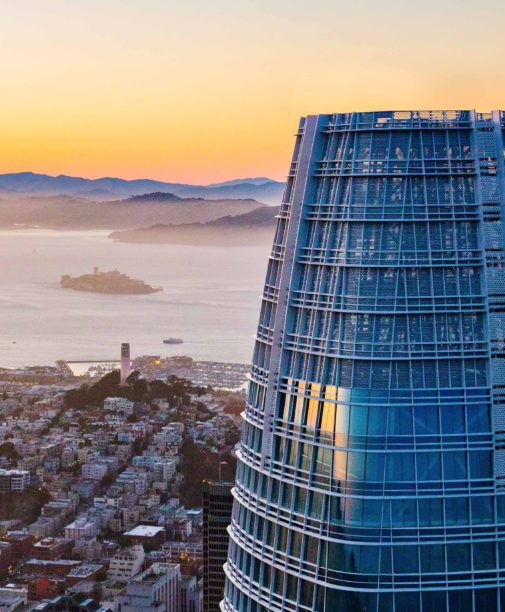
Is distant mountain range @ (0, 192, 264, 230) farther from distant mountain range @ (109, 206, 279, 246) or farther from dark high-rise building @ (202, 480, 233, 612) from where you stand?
dark high-rise building @ (202, 480, 233, 612)

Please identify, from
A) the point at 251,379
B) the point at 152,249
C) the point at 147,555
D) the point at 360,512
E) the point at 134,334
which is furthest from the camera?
the point at 152,249

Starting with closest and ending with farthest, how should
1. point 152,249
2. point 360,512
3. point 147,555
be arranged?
point 360,512
point 147,555
point 152,249

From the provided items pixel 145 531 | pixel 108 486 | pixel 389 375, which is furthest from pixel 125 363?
pixel 389 375

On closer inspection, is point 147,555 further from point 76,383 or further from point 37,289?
point 37,289

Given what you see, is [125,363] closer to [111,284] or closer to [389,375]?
[111,284]

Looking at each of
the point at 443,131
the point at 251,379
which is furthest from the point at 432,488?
the point at 443,131

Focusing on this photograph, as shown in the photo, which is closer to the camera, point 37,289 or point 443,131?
point 443,131

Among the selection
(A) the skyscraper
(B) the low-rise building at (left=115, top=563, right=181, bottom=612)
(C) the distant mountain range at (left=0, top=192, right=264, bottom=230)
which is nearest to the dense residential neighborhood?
(B) the low-rise building at (left=115, top=563, right=181, bottom=612)

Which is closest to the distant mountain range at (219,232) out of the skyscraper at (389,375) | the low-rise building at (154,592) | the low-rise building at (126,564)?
the low-rise building at (126,564)
